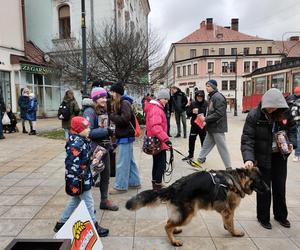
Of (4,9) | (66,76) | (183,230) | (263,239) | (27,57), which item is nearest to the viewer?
(263,239)

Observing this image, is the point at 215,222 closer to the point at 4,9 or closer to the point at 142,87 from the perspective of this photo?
the point at 142,87

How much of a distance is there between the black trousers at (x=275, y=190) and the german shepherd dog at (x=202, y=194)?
405mm

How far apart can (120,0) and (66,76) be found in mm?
13277

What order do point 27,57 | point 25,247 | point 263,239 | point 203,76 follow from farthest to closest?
point 203,76 → point 27,57 → point 263,239 → point 25,247

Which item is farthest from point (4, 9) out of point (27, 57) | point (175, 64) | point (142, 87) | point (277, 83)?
point (175, 64)

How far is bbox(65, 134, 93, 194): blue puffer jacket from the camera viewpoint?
383cm

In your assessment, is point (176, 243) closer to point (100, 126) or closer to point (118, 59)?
point (100, 126)

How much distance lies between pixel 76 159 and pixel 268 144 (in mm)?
2400

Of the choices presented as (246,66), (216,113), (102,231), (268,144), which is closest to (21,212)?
(102,231)

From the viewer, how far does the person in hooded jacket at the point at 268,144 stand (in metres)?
4.12

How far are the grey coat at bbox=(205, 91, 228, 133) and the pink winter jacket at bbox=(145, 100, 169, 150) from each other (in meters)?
1.86

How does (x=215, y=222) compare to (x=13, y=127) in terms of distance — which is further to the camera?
(x=13, y=127)

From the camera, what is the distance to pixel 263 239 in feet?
13.3

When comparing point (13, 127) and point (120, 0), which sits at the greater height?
point (120, 0)
